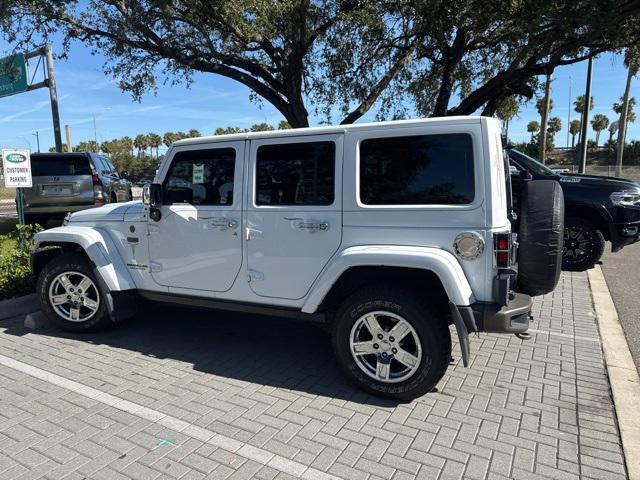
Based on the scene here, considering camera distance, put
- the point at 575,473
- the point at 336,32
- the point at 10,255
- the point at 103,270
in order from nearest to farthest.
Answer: the point at 575,473 < the point at 103,270 < the point at 10,255 < the point at 336,32

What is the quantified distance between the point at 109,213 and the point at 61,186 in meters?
5.97

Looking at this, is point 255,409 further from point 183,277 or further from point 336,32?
point 336,32

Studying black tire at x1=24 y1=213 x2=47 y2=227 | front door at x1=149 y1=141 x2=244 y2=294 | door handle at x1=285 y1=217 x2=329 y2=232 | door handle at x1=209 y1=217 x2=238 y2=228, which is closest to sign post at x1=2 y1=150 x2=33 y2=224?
black tire at x1=24 y1=213 x2=47 y2=227

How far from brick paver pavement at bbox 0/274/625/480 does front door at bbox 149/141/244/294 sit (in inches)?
29.8

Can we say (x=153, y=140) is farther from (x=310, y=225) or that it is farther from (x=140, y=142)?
(x=310, y=225)

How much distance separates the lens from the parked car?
977 centimetres

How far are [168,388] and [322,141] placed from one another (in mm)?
2265

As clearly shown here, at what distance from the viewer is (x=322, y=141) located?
380cm

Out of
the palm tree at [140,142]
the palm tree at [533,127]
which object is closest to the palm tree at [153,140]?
the palm tree at [140,142]

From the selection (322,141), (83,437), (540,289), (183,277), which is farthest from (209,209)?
(540,289)

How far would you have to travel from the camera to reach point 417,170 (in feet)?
11.6

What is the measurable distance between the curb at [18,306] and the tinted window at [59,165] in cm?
479

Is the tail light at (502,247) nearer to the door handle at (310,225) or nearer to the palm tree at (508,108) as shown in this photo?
the door handle at (310,225)

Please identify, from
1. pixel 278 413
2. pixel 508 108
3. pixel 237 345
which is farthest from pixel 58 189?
pixel 508 108
